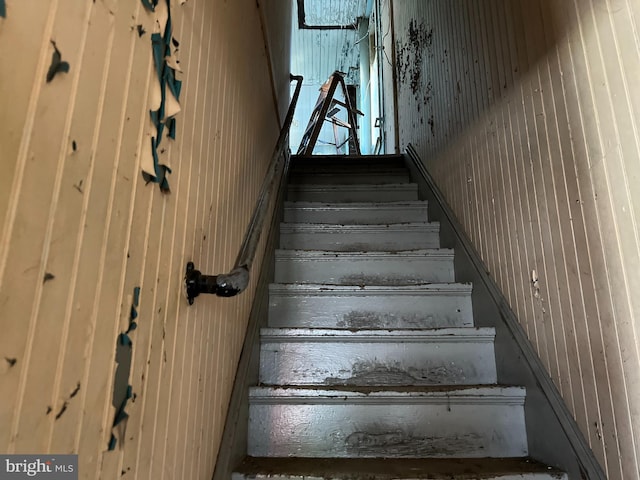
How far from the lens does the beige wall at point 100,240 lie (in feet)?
1.28

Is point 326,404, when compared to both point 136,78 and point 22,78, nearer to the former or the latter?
point 136,78

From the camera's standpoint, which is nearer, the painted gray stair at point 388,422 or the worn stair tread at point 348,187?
the painted gray stair at point 388,422

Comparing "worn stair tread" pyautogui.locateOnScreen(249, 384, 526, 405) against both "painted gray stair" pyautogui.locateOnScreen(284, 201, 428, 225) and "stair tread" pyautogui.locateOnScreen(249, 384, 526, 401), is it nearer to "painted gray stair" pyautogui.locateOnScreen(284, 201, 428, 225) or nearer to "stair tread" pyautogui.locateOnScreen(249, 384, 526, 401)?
"stair tread" pyautogui.locateOnScreen(249, 384, 526, 401)

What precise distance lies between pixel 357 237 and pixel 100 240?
183 centimetres

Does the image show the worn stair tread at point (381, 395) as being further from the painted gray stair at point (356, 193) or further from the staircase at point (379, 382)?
the painted gray stair at point (356, 193)

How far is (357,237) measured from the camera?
90.4 inches

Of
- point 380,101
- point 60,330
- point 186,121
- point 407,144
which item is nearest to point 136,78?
point 186,121

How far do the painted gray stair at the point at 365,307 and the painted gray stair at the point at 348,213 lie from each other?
761 millimetres

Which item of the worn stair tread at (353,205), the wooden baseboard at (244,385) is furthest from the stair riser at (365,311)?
the worn stair tread at (353,205)

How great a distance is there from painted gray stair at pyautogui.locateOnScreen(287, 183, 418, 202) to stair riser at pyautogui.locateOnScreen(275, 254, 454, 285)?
2.69 ft

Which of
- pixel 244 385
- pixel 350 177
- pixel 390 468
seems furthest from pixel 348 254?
pixel 350 177

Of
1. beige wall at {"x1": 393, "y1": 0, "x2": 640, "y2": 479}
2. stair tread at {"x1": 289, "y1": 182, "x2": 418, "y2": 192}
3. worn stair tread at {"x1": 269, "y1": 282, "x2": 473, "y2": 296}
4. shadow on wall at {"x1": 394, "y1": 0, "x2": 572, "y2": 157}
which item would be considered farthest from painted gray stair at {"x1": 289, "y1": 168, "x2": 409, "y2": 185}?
worn stair tread at {"x1": 269, "y1": 282, "x2": 473, "y2": 296}

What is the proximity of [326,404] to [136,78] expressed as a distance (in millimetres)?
1119

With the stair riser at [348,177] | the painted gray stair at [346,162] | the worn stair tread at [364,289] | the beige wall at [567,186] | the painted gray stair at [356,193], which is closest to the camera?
the beige wall at [567,186]
